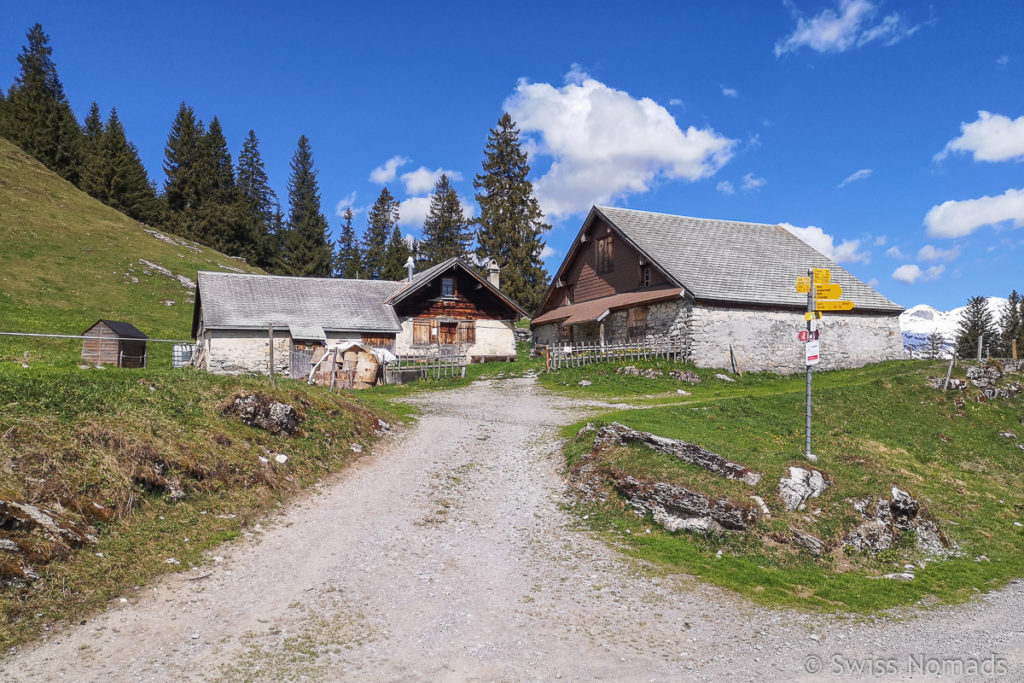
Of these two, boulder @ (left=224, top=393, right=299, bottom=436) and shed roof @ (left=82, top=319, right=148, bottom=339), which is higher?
shed roof @ (left=82, top=319, right=148, bottom=339)

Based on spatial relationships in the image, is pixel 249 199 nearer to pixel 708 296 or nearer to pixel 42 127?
pixel 42 127

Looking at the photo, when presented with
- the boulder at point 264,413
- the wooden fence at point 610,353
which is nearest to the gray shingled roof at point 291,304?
the wooden fence at point 610,353

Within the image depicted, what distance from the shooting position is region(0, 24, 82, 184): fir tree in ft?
227

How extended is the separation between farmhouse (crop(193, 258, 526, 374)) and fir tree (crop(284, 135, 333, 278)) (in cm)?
4445

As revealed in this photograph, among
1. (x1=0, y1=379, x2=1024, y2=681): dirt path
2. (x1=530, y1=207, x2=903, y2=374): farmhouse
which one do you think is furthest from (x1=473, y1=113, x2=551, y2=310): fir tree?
(x1=0, y1=379, x2=1024, y2=681): dirt path

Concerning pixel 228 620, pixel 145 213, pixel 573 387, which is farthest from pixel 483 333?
pixel 145 213

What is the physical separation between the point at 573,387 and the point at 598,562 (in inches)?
672

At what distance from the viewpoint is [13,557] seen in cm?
707

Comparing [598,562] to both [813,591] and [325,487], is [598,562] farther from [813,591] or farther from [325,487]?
[325,487]

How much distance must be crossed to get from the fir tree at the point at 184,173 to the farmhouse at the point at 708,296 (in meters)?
55.6

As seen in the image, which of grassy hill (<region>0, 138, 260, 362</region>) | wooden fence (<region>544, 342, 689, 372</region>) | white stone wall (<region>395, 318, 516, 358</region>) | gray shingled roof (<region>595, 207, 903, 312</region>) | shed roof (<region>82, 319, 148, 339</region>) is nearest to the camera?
shed roof (<region>82, 319, 148, 339</region>)

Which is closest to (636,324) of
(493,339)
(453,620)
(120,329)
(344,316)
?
(493,339)

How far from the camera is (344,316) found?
33.5m

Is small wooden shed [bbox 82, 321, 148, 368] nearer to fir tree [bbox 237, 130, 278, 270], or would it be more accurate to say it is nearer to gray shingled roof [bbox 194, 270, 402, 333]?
gray shingled roof [bbox 194, 270, 402, 333]
